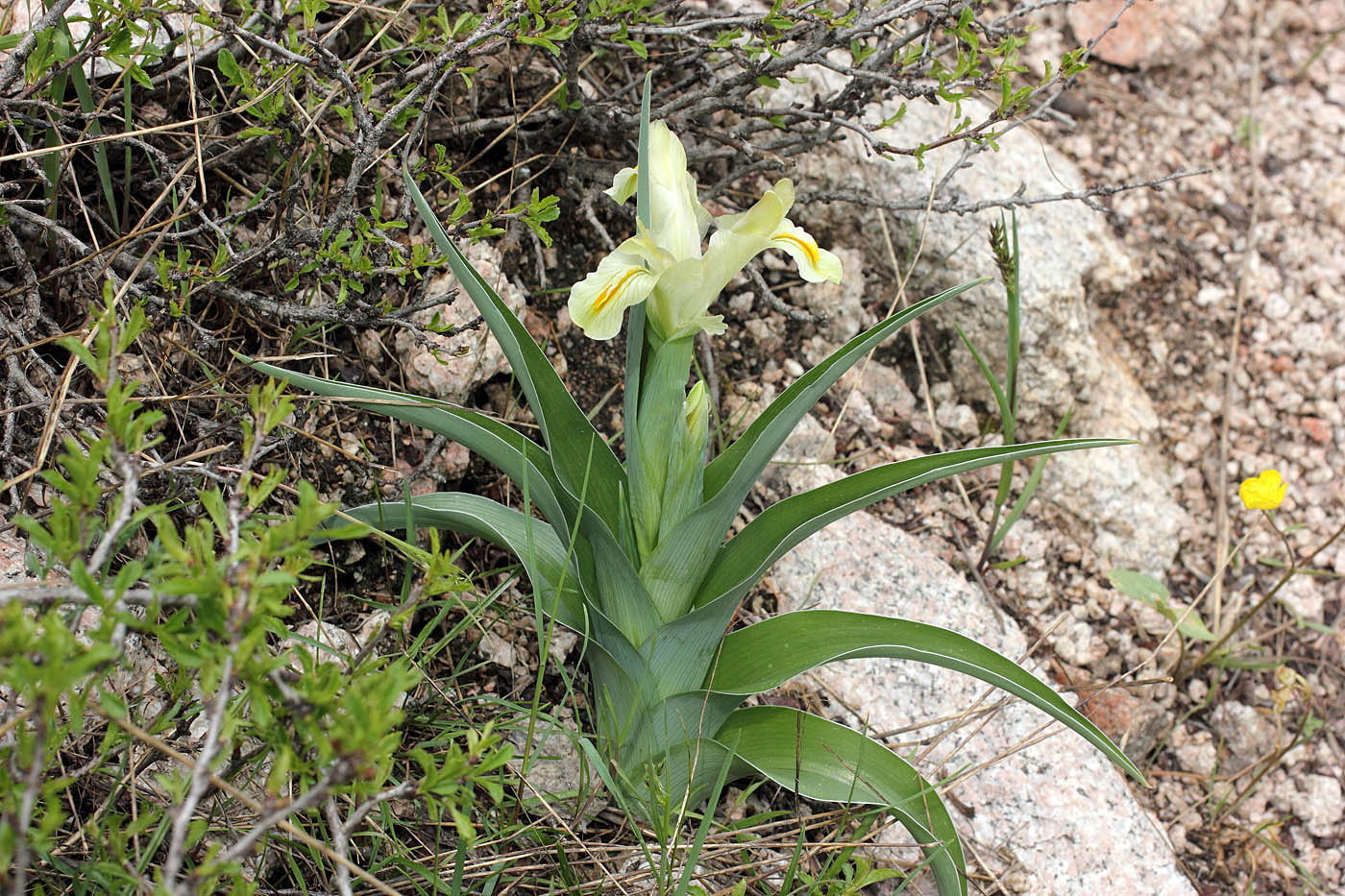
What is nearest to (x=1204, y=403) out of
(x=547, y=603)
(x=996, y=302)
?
(x=996, y=302)

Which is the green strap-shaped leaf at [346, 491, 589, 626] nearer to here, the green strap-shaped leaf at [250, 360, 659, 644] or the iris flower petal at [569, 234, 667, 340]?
the green strap-shaped leaf at [250, 360, 659, 644]

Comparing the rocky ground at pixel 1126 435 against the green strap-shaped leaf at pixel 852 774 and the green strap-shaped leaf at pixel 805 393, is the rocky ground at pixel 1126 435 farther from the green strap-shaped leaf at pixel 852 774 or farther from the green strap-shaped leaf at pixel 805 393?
the green strap-shaped leaf at pixel 805 393

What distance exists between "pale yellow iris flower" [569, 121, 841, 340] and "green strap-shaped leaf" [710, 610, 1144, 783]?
17.5 inches

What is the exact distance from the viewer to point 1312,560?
2.38 meters

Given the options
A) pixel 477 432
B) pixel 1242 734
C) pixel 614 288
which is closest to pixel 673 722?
pixel 477 432

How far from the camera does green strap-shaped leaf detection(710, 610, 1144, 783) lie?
4.15 feet

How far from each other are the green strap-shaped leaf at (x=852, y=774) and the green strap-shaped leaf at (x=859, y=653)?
82 mm

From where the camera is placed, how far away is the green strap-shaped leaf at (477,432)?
1326 mm

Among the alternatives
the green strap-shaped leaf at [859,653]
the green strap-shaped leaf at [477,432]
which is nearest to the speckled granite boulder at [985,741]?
the green strap-shaped leaf at [859,653]

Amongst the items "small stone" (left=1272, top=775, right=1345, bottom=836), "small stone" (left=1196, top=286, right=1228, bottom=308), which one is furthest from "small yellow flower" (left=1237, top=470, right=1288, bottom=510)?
"small stone" (left=1196, top=286, right=1228, bottom=308)

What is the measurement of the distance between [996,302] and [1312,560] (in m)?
1.03

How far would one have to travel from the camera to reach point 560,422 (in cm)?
139

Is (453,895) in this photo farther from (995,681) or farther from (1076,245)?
(1076,245)

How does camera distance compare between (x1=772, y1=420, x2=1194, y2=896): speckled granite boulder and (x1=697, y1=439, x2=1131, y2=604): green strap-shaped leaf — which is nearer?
(x1=697, y1=439, x2=1131, y2=604): green strap-shaped leaf
